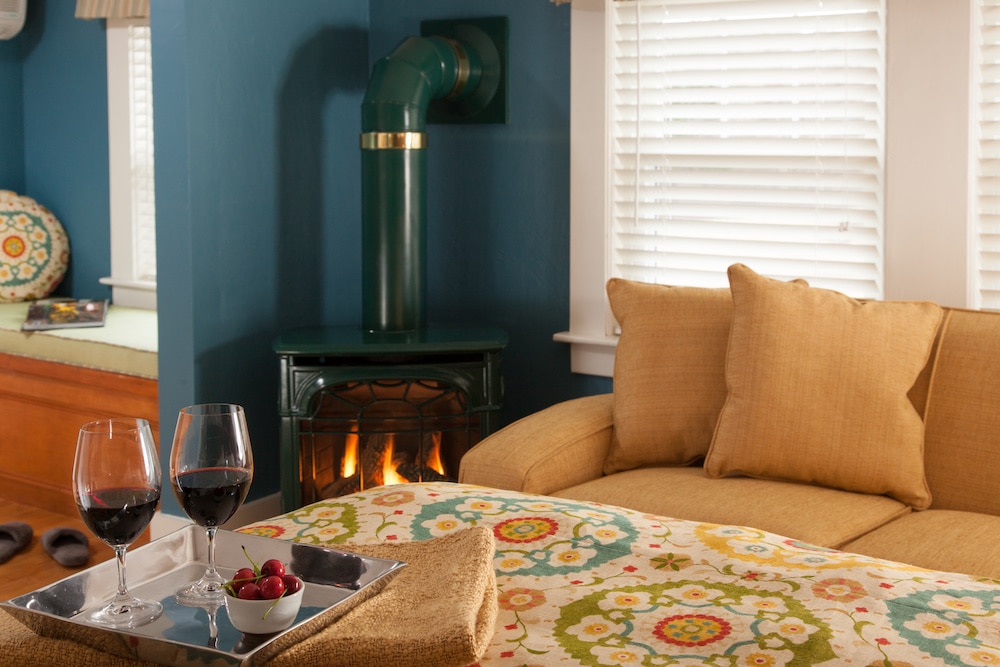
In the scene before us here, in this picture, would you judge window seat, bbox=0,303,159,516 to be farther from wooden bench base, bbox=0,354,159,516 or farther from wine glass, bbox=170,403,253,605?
wine glass, bbox=170,403,253,605

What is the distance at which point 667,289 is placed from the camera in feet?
A: 9.97

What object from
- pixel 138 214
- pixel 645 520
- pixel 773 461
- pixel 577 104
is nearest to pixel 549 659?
pixel 645 520

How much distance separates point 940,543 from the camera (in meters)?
2.32

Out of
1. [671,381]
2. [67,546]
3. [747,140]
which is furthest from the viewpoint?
[67,546]

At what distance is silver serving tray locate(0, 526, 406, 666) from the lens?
1.14 metres

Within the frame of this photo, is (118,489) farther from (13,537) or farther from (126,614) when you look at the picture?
(13,537)

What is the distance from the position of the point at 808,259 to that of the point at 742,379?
2.40 ft

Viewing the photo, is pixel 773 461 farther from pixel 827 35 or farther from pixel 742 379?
pixel 827 35

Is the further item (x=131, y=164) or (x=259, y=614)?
(x=131, y=164)

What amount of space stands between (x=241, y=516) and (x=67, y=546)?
0.57 m

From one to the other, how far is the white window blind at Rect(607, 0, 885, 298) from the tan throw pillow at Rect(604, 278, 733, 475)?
470 mm

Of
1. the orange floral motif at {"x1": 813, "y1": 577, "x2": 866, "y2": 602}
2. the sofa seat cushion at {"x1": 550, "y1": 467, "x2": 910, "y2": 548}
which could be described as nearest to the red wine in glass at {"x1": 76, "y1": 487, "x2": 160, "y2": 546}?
the orange floral motif at {"x1": 813, "y1": 577, "x2": 866, "y2": 602}

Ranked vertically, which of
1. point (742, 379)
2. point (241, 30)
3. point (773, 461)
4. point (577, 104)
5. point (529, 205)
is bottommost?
point (773, 461)

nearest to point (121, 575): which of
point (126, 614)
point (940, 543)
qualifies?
point (126, 614)
